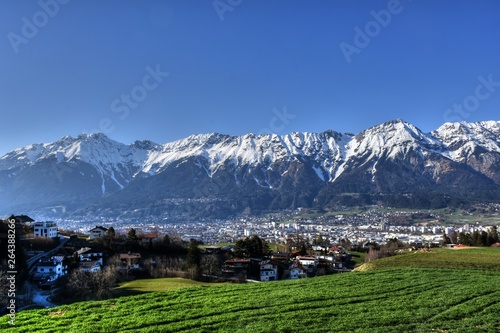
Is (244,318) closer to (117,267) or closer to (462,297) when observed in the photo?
(462,297)

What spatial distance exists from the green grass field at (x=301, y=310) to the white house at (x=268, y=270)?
29.7 meters

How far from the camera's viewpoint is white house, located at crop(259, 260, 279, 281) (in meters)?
65.1

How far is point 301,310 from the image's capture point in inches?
1014

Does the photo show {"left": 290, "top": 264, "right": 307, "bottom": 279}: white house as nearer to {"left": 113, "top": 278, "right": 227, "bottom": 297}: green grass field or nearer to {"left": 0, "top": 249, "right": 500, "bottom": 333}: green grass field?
{"left": 113, "top": 278, "right": 227, "bottom": 297}: green grass field

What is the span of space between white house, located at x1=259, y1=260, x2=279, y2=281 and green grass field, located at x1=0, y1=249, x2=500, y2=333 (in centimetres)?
2966

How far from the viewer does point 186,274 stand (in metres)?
55.8

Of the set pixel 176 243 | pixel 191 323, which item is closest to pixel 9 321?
pixel 191 323

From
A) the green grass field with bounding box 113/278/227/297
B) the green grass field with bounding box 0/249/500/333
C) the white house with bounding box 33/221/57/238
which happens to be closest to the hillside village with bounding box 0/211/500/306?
the white house with bounding box 33/221/57/238

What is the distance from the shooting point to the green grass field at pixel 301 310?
73.7 ft

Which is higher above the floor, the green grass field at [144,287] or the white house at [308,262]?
the green grass field at [144,287]

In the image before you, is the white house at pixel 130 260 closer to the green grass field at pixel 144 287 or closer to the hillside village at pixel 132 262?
the hillside village at pixel 132 262

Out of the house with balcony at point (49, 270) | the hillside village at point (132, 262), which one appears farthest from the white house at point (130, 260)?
the house with balcony at point (49, 270)

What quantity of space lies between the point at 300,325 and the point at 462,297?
1227cm

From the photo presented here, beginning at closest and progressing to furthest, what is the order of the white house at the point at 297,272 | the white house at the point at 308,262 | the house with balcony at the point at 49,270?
the house with balcony at the point at 49,270 < the white house at the point at 297,272 < the white house at the point at 308,262
